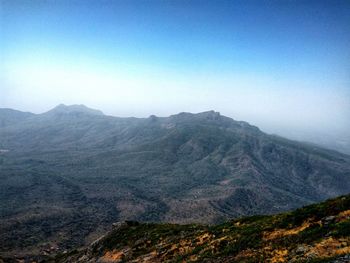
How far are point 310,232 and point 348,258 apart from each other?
7.06 meters

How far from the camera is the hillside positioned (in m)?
19.8

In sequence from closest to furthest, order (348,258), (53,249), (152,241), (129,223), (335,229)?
(348,258), (335,229), (152,241), (129,223), (53,249)

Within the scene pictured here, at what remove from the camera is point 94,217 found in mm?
157625

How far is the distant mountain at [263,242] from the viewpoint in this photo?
65.1 feet

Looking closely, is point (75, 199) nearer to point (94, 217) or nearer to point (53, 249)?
point (94, 217)

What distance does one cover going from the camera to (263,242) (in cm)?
2583

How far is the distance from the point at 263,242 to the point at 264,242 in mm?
114

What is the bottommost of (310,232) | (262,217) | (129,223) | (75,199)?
(75,199)

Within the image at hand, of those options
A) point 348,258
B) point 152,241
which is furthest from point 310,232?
point 152,241

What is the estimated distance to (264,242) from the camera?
1013 inches

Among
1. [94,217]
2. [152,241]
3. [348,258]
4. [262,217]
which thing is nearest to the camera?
[348,258]

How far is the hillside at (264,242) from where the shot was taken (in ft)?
65.1

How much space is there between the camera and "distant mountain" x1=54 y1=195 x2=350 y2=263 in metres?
19.8

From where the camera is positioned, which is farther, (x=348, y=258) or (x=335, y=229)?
(x=335, y=229)
